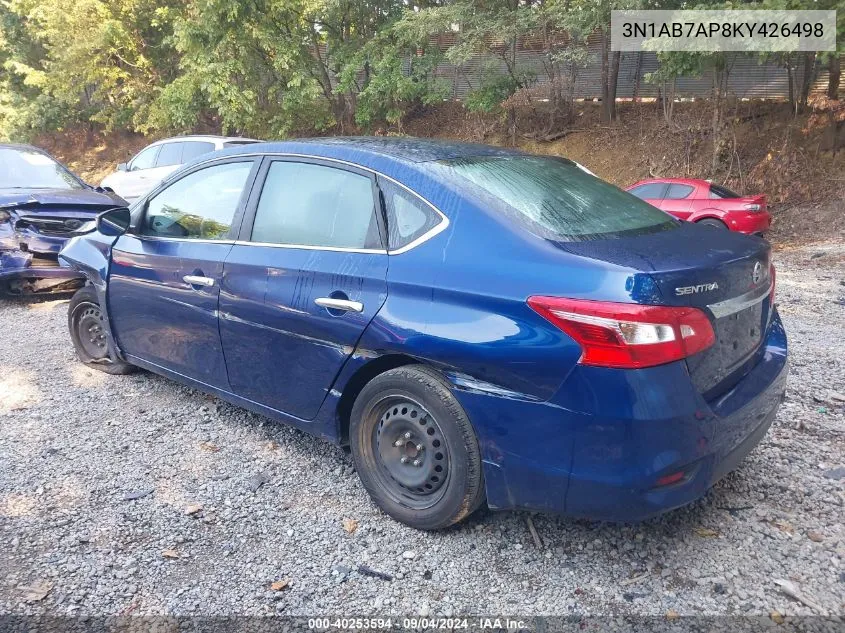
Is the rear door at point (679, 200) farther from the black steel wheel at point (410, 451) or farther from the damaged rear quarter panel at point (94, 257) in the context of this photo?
the black steel wheel at point (410, 451)

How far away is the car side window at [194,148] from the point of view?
1101cm

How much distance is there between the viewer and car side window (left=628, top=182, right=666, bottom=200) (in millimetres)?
11867

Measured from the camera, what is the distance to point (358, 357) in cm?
282

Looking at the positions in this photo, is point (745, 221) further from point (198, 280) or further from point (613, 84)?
point (198, 280)

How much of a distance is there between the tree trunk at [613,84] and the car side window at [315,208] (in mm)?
14464

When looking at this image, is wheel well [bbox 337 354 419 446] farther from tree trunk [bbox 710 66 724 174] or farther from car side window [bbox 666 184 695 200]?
tree trunk [bbox 710 66 724 174]

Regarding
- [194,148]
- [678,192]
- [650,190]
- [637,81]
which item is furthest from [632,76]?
[194,148]

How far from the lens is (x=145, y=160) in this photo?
1205cm

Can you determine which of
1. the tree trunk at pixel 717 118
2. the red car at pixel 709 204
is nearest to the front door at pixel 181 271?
the red car at pixel 709 204

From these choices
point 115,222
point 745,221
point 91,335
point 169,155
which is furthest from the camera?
point 169,155

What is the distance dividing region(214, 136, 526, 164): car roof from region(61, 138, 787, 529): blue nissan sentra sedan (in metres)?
0.02

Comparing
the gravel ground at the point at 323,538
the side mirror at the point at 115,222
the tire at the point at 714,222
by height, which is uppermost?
Result: the side mirror at the point at 115,222

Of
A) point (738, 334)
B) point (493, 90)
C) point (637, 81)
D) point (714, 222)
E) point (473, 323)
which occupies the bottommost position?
point (714, 222)

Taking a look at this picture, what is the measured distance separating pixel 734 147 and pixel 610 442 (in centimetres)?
1424
